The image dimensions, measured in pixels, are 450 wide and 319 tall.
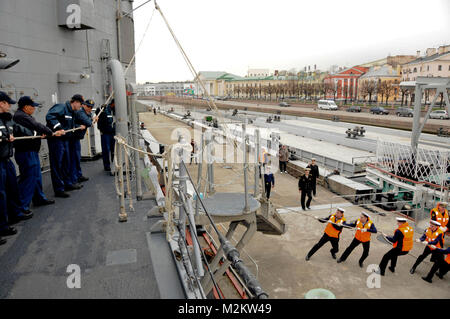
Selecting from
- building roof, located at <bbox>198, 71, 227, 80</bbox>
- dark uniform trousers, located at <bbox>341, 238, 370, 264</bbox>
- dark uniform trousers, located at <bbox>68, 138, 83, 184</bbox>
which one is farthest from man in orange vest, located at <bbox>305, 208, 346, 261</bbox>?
building roof, located at <bbox>198, 71, 227, 80</bbox>

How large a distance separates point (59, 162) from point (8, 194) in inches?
45.3

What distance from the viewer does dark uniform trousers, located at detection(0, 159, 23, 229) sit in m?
3.69

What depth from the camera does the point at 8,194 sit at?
4027 mm

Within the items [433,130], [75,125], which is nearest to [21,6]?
[75,125]

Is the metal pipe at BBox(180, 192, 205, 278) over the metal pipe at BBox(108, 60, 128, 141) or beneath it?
beneath

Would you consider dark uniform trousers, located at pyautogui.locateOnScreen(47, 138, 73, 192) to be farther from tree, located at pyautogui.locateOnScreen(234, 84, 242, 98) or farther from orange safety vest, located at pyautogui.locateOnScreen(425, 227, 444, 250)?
tree, located at pyautogui.locateOnScreen(234, 84, 242, 98)

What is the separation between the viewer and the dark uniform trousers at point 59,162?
5.08 m

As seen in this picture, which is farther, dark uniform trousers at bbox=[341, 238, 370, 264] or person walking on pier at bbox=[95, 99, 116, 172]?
dark uniform trousers at bbox=[341, 238, 370, 264]

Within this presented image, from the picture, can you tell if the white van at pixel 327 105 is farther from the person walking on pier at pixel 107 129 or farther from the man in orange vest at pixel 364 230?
the person walking on pier at pixel 107 129

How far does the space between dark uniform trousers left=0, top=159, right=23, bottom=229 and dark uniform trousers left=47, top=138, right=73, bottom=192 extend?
0.98 meters

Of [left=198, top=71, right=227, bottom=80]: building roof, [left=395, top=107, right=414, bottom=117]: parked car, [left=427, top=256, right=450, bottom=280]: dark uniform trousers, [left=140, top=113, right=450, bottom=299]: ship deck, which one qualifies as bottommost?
[left=140, top=113, right=450, bottom=299]: ship deck

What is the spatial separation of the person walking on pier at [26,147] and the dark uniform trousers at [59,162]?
2.24ft
